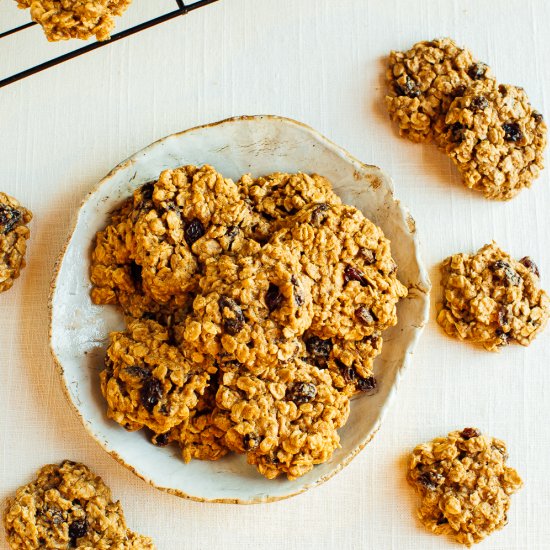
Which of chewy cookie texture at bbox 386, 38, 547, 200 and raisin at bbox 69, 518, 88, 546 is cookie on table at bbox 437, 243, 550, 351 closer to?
chewy cookie texture at bbox 386, 38, 547, 200

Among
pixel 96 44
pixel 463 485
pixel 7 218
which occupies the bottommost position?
pixel 463 485

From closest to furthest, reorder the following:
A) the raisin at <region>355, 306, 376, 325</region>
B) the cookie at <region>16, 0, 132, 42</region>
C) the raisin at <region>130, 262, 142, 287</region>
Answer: the cookie at <region>16, 0, 132, 42</region>, the raisin at <region>355, 306, 376, 325</region>, the raisin at <region>130, 262, 142, 287</region>

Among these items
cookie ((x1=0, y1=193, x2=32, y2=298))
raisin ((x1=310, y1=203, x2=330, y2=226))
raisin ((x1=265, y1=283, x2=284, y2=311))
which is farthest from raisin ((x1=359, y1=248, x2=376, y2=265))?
cookie ((x1=0, y1=193, x2=32, y2=298))

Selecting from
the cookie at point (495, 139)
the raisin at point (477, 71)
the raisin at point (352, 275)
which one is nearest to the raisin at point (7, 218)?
the raisin at point (352, 275)

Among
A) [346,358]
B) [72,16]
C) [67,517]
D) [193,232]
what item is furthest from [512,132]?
[67,517]

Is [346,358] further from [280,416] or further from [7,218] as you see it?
[7,218]

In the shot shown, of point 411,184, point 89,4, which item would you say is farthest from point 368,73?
point 89,4
